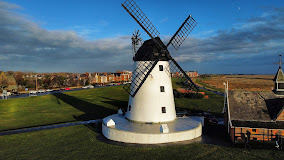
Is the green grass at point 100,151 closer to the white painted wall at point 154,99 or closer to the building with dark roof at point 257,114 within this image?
the building with dark roof at point 257,114

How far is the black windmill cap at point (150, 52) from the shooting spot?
2000 centimetres

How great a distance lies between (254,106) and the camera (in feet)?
60.0

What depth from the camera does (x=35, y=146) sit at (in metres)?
17.1

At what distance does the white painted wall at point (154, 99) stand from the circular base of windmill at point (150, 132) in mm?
829

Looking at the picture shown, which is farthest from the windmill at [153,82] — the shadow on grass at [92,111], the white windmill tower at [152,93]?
the shadow on grass at [92,111]

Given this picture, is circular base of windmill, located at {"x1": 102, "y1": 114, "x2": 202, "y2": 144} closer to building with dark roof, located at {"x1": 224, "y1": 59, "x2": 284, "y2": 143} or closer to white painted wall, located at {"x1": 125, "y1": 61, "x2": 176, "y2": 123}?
white painted wall, located at {"x1": 125, "y1": 61, "x2": 176, "y2": 123}

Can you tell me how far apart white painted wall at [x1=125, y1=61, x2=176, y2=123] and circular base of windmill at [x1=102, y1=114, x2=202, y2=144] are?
83cm

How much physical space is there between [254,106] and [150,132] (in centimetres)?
1030

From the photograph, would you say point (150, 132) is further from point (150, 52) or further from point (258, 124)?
point (258, 124)

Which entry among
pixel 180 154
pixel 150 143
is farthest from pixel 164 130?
pixel 180 154

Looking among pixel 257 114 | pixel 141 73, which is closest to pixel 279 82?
pixel 257 114

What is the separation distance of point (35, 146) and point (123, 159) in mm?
8761

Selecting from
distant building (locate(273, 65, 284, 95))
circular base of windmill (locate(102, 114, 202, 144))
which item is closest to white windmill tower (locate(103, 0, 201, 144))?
circular base of windmill (locate(102, 114, 202, 144))

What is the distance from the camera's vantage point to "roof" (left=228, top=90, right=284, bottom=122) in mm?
17203
